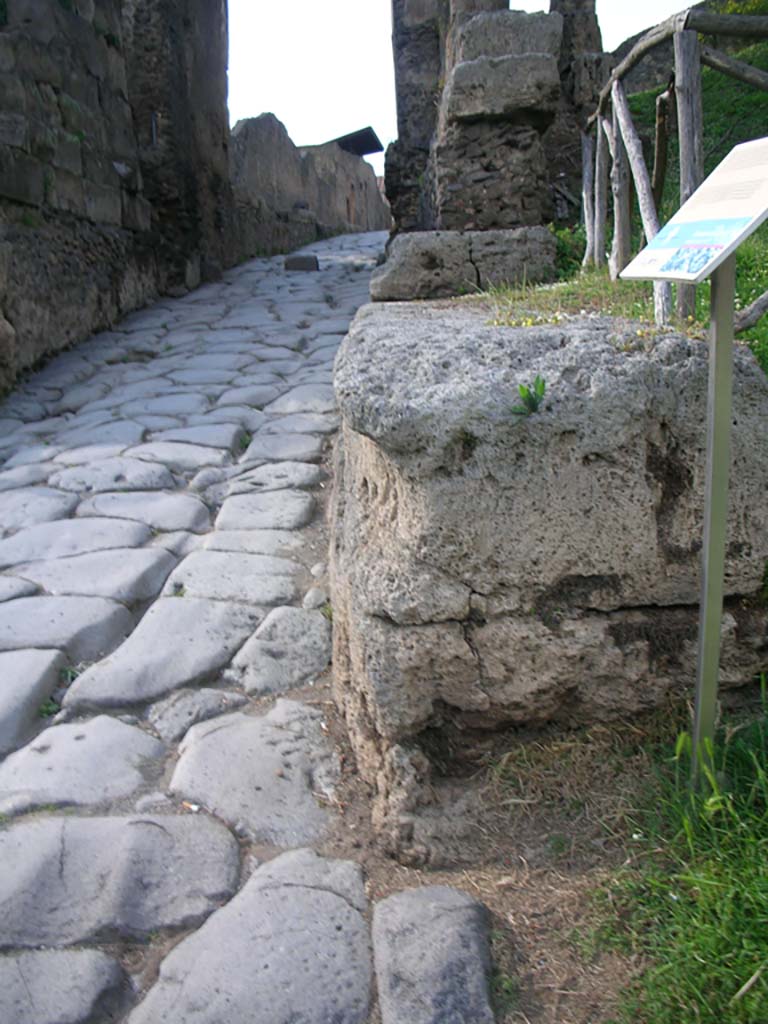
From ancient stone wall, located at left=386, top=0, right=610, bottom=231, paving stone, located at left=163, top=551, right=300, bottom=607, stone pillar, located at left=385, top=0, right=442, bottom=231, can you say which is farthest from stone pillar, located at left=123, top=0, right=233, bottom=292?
paving stone, located at left=163, top=551, right=300, bottom=607

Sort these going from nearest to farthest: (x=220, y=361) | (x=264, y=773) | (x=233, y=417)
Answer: (x=264, y=773) < (x=233, y=417) < (x=220, y=361)

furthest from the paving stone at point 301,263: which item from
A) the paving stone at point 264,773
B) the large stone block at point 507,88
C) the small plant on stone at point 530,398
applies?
the small plant on stone at point 530,398

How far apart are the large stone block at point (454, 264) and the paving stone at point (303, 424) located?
756 millimetres

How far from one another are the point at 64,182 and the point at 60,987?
6966 mm

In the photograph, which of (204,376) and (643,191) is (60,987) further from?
(204,376)

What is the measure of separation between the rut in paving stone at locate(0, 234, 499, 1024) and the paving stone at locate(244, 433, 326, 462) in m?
0.02

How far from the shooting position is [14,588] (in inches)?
133

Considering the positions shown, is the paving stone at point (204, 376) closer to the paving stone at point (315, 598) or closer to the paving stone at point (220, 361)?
the paving stone at point (220, 361)

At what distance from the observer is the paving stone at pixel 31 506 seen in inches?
160

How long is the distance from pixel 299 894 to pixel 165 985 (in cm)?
32

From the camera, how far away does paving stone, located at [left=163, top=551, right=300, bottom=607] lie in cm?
337

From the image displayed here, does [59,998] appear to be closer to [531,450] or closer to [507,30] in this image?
[531,450]

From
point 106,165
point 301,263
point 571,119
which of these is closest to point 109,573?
point 571,119

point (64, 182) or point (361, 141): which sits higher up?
point (361, 141)
